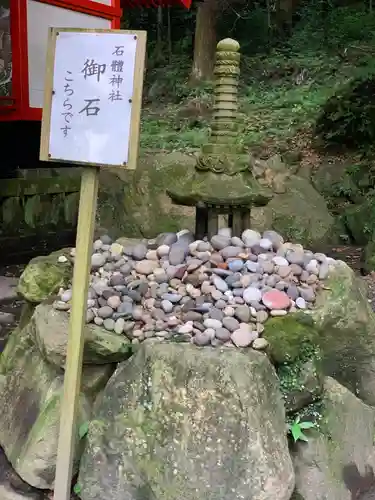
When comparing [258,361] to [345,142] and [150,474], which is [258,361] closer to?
[150,474]

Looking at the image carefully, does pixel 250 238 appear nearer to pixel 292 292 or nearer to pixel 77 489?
pixel 292 292

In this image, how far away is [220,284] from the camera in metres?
2.88

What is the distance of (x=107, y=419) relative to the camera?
254cm

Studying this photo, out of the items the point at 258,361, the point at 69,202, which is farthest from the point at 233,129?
the point at 69,202

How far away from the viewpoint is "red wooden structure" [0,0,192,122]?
17.9 ft

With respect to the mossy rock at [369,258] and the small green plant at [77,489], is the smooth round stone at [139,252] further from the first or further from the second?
the mossy rock at [369,258]

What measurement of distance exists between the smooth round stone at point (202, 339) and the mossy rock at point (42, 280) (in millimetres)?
940

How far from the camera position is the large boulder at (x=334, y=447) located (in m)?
2.56

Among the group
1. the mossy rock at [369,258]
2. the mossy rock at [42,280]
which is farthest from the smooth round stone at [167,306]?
the mossy rock at [369,258]

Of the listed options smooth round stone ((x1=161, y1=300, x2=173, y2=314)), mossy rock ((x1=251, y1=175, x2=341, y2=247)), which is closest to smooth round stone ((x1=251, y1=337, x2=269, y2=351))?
smooth round stone ((x1=161, y1=300, x2=173, y2=314))

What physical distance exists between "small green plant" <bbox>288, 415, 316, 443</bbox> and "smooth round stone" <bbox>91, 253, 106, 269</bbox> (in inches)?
52.2

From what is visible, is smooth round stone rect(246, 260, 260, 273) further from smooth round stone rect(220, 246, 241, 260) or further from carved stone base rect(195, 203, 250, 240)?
carved stone base rect(195, 203, 250, 240)

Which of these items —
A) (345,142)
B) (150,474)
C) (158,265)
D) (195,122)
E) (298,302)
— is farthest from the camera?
(195,122)

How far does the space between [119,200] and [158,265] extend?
485cm
